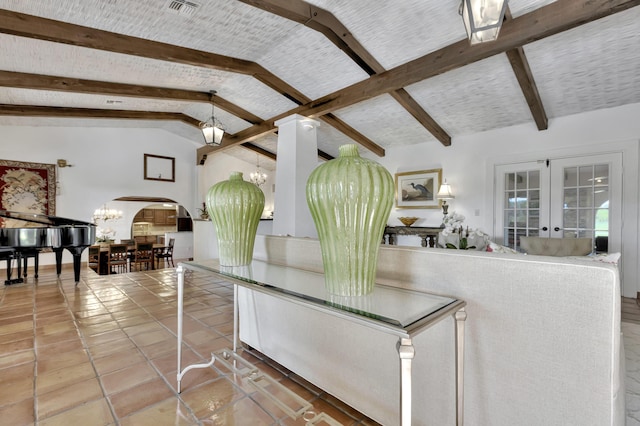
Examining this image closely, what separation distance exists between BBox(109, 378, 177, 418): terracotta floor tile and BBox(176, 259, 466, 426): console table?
888 mm

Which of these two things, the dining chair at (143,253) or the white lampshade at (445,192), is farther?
the dining chair at (143,253)

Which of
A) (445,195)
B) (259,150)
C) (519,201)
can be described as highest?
(259,150)

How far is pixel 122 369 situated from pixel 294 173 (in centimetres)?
348

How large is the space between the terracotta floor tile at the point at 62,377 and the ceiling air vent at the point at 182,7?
316 centimetres

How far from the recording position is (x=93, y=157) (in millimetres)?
6410

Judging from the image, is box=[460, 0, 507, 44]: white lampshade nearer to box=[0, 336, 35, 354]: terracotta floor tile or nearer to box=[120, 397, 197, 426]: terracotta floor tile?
box=[120, 397, 197, 426]: terracotta floor tile

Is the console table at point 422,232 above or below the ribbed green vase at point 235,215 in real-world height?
below

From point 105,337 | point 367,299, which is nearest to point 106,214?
point 105,337

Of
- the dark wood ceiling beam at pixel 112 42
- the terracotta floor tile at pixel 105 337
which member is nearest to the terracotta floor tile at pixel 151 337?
the terracotta floor tile at pixel 105 337

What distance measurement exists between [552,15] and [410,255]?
2807 mm

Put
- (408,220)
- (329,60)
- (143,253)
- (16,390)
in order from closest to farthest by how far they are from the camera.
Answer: (16,390) → (329,60) → (408,220) → (143,253)

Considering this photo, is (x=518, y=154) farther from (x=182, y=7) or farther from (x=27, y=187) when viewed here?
(x=27, y=187)

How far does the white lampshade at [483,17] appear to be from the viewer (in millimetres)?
1896

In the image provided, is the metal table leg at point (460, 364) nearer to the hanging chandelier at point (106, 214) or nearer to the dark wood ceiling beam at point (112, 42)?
the dark wood ceiling beam at point (112, 42)
